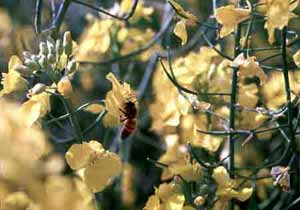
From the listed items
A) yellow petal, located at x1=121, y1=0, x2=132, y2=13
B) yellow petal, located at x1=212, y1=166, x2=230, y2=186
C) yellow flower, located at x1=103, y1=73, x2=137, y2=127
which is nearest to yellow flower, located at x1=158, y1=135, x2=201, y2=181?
yellow petal, located at x1=212, y1=166, x2=230, y2=186

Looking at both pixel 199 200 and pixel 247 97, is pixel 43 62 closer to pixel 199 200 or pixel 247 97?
pixel 199 200

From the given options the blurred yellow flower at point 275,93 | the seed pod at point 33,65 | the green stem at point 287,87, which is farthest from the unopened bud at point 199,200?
the blurred yellow flower at point 275,93

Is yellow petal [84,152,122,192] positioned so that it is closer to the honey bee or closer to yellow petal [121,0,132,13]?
the honey bee

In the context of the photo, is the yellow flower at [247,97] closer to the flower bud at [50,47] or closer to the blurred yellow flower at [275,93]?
the blurred yellow flower at [275,93]

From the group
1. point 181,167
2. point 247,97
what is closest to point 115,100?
point 181,167

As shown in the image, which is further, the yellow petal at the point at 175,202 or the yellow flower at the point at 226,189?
the yellow flower at the point at 226,189

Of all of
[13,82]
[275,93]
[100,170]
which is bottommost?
[275,93]


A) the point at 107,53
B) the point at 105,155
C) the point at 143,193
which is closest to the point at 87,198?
the point at 105,155
